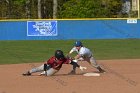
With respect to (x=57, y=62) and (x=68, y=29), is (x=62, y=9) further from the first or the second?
(x=57, y=62)

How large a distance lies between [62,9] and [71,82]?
37.9m

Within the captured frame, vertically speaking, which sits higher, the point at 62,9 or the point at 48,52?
the point at 62,9

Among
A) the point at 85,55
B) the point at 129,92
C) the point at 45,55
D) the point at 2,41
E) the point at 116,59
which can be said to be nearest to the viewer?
the point at 129,92

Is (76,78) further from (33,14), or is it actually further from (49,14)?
(49,14)

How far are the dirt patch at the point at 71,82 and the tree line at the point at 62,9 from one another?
2913cm

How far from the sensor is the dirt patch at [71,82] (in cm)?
1374

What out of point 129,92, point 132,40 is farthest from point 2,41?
point 129,92

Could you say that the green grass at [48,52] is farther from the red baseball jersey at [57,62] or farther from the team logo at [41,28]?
the red baseball jersey at [57,62]

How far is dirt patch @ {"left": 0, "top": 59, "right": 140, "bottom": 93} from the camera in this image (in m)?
13.7

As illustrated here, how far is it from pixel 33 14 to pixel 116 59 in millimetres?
29414

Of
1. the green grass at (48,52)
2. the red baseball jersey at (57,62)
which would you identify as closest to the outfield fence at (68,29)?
the green grass at (48,52)

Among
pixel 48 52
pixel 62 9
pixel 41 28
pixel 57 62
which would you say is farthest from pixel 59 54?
pixel 62 9

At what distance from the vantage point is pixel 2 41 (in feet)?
118

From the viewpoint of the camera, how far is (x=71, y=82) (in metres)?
15.4
